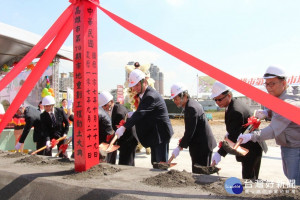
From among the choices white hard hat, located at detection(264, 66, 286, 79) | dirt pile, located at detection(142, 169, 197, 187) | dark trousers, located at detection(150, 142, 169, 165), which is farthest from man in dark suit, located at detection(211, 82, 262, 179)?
dirt pile, located at detection(142, 169, 197, 187)

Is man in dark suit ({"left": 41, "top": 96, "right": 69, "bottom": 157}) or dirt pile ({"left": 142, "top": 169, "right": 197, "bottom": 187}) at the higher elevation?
man in dark suit ({"left": 41, "top": 96, "right": 69, "bottom": 157})

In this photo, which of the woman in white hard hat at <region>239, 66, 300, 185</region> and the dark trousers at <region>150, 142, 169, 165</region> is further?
the dark trousers at <region>150, 142, 169, 165</region>

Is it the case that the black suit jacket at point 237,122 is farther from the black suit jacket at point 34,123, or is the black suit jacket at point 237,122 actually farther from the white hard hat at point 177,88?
the black suit jacket at point 34,123

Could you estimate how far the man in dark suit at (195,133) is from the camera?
3.12 m

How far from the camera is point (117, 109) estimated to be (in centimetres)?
421

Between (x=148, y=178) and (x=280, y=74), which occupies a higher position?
(x=280, y=74)

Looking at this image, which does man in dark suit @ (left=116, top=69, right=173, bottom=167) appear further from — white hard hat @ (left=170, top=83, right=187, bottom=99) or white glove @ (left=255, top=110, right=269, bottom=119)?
white glove @ (left=255, top=110, right=269, bottom=119)

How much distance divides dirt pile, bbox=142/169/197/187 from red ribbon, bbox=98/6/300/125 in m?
0.77

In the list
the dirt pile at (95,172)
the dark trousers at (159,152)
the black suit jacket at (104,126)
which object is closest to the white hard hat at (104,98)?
the black suit jacket at (104,126)

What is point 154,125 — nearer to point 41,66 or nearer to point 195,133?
point 195,133

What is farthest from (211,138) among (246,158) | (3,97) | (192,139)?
(3,97)

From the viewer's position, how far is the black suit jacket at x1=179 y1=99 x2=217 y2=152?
3107 millimetres

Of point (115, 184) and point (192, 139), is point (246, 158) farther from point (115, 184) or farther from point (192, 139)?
point (115, 184)

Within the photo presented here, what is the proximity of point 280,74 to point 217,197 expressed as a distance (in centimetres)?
129
